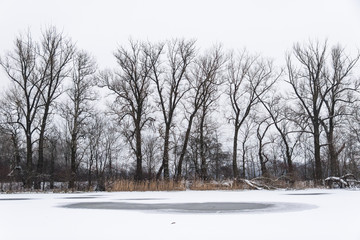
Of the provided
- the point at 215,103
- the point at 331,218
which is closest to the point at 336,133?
the point at 215,103

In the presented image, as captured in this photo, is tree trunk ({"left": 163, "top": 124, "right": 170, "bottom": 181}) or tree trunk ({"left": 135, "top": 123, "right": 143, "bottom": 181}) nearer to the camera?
tree trunk ({"left": 135, "top": 123, "right": 143, "bottom": 181})

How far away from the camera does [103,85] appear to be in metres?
28.7

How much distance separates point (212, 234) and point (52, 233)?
2.11 metres

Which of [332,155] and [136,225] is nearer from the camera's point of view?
[136,225]

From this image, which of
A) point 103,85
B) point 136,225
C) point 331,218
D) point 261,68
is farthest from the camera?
point 261,68

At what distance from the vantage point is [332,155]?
26.7 metres

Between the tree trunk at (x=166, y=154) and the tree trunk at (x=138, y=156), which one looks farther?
the tree trunk at (x=166, y=154)

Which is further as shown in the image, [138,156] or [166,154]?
[138,156]

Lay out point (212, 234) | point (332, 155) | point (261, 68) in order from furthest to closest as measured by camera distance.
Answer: point (261, 68) → point (332, 155) → point (212, 234)

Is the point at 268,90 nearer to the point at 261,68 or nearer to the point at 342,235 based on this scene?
the point at 261,68

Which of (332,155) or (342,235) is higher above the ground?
(332,155)

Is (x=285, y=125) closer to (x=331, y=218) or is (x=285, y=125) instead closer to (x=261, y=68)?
(x=261, y=68)

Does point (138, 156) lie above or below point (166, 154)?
below

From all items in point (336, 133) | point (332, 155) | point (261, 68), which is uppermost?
point (261, 68)
